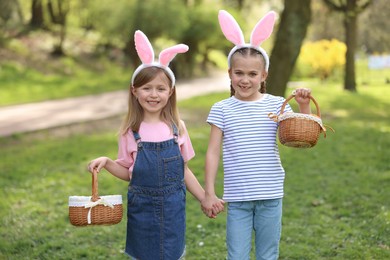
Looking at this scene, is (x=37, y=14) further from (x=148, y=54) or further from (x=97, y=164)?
(x=97, y=164)

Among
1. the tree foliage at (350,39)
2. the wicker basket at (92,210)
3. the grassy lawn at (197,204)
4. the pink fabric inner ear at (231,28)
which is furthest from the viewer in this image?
the tree foliage at (350,39)

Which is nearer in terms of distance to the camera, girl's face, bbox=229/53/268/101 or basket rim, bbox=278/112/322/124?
basket rim, bbox=278/112/322/124

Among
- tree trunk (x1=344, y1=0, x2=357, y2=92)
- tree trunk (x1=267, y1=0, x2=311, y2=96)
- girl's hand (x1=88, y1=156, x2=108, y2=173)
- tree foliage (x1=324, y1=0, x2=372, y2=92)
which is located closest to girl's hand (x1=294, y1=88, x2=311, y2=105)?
girl's hand (x1=88, y1=156, x2=108, y2=173)

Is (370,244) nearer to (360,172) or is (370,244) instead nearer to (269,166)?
(269,166)

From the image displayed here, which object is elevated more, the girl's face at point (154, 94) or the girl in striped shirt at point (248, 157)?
the girl's face at point (154, 94)

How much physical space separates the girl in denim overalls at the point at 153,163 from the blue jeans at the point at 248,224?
0.76ft

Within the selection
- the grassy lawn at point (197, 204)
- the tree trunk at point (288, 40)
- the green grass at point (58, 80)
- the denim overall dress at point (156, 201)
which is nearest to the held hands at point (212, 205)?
the denim overall dress at point (156, 201)

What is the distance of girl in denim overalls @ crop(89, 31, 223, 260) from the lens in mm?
3035

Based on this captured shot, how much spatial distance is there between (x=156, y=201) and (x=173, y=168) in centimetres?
20

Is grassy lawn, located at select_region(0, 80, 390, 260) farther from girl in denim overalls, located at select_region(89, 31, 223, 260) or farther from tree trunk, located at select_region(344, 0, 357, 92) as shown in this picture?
tree trunk, located at select_region(344, 0, 357, 92)

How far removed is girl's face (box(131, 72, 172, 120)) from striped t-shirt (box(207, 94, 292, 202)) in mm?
320

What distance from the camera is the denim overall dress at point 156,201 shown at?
3.03 m

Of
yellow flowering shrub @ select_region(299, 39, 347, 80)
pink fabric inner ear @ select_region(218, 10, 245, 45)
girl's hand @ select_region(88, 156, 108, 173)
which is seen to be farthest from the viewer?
yellow flowering shrub @ select_region(299, 39, 347, 80)

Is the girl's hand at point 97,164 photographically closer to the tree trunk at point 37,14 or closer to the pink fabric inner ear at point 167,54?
the pink fabric inner ear at point 167,54
